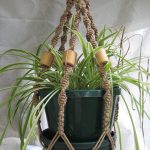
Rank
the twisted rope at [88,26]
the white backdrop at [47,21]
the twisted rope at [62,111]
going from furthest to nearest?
the white backdrop at [47,21] → the twisted rope at [88,26] → the twisted rope at [62,111]

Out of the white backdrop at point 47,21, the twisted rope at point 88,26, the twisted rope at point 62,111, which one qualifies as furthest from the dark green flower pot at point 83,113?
the white backdrop at point 47,21

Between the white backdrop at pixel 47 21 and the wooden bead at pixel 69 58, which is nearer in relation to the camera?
the wooden bead at pixel 69 58

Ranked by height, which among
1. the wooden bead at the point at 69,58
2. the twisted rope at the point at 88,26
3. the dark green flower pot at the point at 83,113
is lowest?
the dark green flower pot at the point at 83,113

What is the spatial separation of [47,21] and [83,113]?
55 centimetres

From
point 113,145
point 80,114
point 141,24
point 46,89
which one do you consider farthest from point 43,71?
point 141,24

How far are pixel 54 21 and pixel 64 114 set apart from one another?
536mm

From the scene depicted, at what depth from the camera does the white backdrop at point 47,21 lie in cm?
121

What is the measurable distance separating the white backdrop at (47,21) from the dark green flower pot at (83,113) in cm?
43

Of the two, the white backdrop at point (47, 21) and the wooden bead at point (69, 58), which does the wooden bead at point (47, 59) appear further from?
the white backdrop at point (47, 21)

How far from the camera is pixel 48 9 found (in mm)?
1219

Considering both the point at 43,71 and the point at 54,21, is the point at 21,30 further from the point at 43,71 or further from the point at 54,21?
the point at 43,71

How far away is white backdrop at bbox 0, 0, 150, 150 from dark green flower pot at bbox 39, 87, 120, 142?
428 millimetres

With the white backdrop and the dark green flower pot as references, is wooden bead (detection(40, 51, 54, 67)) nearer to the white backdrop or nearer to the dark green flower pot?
the dark green flower pot

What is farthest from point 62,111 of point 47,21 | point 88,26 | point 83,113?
point 47,21
